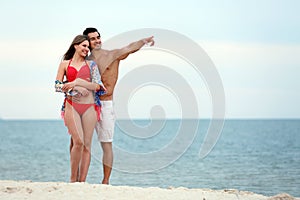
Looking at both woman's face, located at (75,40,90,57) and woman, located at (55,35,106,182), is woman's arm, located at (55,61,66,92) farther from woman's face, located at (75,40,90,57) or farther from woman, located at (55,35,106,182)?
woman's face, located at (75,40,90,57)

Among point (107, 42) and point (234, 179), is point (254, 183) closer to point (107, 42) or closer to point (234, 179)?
point (234, 179)

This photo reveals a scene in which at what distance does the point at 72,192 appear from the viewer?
22.3ft

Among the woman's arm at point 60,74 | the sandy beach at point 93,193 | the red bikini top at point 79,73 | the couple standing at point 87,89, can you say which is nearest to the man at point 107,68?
the couple standing at point 87,89

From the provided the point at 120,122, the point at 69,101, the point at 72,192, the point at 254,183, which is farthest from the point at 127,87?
the point at 254,183

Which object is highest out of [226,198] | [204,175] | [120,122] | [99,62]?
[99,62]

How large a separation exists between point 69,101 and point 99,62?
26.6 inches

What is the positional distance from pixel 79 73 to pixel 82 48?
314 mm

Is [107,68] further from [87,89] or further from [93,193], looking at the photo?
[93,193]

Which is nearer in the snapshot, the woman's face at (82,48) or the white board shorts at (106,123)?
the woman's face at (82,48)

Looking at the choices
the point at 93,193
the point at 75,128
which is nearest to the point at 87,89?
the point at 75,128

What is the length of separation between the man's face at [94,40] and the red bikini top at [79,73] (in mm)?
353

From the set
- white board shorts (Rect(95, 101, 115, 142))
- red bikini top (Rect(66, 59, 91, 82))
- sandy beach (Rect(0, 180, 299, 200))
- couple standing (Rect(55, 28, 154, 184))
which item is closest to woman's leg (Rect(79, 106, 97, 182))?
couple standing (Rect(55, 28, 154, 184))

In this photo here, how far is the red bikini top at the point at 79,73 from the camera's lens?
289 inches

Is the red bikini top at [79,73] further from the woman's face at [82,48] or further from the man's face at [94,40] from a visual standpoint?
the man's face at [94,40]
